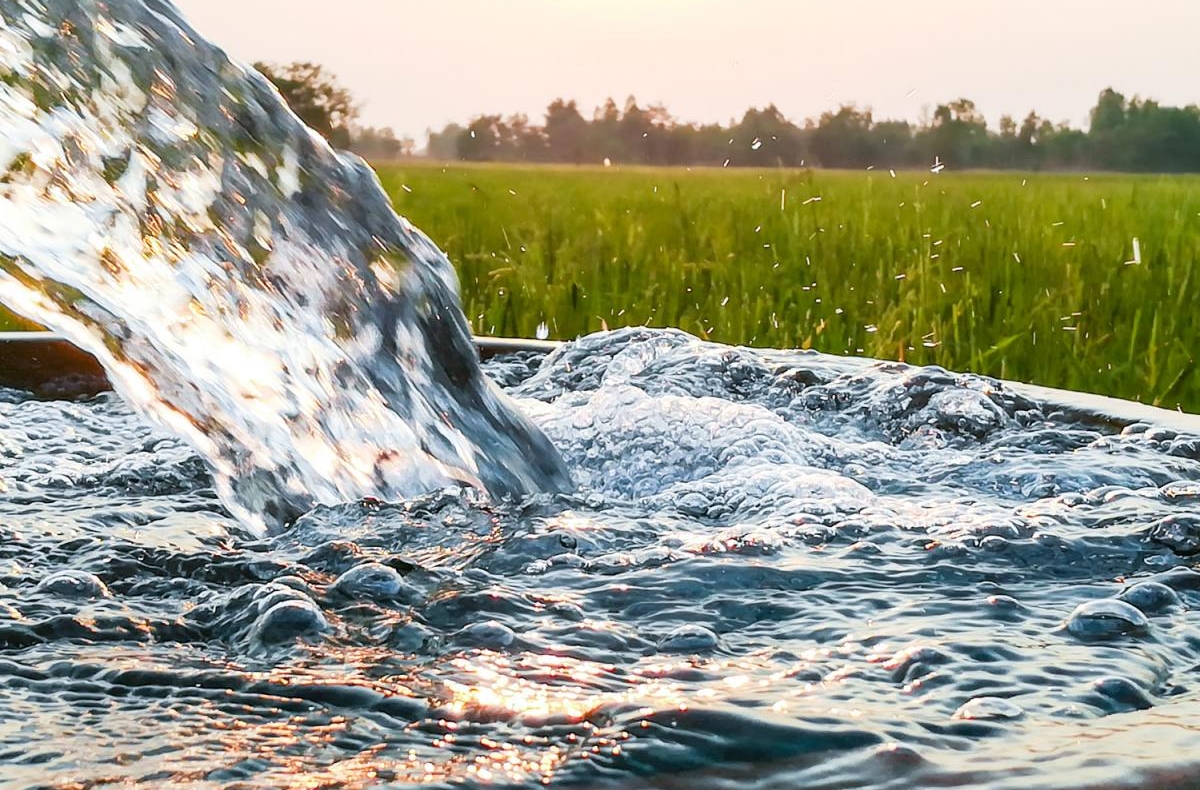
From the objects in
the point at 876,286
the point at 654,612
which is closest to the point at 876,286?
the point at 876,286

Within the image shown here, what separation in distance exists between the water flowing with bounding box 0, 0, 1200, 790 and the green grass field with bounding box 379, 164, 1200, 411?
1.23 metres

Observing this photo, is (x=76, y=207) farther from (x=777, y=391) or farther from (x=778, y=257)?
(x=778, y=257)

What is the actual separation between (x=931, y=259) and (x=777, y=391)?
2.38 meters

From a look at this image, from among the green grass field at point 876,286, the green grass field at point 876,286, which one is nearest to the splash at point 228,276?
the green grass field at point 876,286

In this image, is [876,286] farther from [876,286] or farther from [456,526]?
[456,526]

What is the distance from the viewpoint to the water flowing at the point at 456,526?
0.92 m

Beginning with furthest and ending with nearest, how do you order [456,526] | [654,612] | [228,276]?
[228,276] < [456,526] < [654,612]

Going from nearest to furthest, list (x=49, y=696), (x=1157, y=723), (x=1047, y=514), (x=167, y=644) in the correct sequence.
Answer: (x=1157, y=723)
(x=49, y=696)
(x=167, y=644)
(x=1047, y=514)

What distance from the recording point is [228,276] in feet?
6.20

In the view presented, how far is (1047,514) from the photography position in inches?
65.4

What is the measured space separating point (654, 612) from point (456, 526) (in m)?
0.46

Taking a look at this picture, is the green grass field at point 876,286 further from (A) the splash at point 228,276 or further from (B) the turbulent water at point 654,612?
(A) the splash at point 228,276

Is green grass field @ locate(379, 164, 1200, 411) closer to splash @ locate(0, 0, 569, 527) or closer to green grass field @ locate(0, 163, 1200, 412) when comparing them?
green grass field @ locate(0, 163, 1200, 412)

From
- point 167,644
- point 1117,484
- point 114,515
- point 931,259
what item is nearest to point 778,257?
point 931,259
